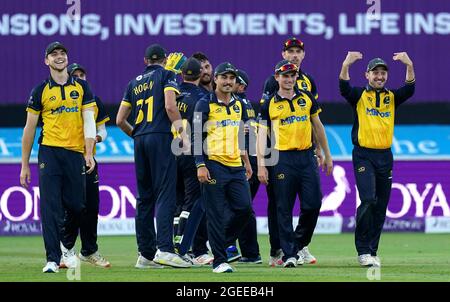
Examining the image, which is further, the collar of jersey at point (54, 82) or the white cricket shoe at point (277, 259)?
the white cricket shoe at point (277, 259)

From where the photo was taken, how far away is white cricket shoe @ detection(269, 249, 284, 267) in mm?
13344

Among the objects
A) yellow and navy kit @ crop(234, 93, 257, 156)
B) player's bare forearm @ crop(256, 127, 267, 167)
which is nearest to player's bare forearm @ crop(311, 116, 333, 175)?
player's bare forearm @ crop(256, 127, 267, 167)

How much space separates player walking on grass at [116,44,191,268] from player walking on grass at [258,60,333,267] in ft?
3.33

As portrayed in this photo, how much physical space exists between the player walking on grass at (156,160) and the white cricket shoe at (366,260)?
6.33 feet

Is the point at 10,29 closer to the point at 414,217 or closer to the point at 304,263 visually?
the point at 414,217

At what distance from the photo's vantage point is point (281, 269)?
12539 mm

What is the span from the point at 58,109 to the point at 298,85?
2895 millimetres

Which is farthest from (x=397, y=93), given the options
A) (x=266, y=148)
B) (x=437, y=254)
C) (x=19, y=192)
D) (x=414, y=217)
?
(x=19, y=192)

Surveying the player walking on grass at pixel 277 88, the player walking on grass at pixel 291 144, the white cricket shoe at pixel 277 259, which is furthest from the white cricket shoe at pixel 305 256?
the player walking on grass at pixel 291 144

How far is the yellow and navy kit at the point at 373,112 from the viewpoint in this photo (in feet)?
→ 43.6

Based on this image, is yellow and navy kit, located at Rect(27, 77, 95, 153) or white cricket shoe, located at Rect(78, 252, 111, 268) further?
white cricket shoe, located at Rect(78, 252, 111, 268)

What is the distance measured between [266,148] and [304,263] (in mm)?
1424

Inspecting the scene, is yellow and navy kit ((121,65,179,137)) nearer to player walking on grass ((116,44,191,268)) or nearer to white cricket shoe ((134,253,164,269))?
player walking on grass ((116,44,191,268))

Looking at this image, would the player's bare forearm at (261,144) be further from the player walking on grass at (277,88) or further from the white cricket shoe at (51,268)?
the white cricket shoe at (51,268)
